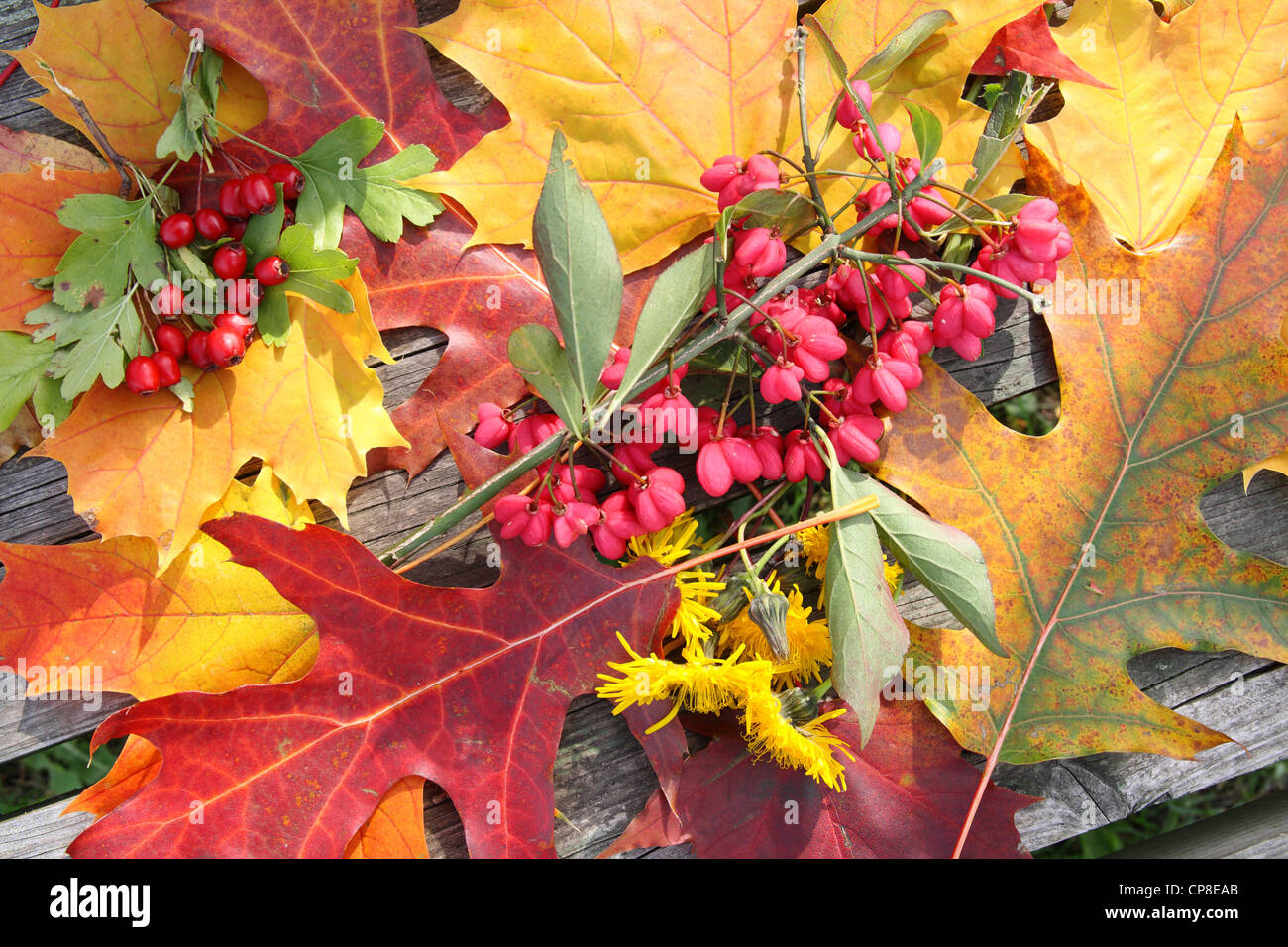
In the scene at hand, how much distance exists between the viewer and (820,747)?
1.00 meters

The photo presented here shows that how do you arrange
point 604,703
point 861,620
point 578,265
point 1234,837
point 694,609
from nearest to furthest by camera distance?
point 578,265
point 861,620
point 694,609
point 604,703
point 1234,837

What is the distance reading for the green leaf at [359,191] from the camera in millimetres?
1071

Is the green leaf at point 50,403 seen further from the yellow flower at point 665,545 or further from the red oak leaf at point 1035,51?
the red oak leaf at point 1035,51

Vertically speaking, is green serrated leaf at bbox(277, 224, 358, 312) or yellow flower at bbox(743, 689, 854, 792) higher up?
green serrated leaf at bbox(277, 224, 358, 312)

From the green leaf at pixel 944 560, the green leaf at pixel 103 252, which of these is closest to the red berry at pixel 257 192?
the green leaf at pixel 103 252

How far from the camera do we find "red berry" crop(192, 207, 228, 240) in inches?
42.5

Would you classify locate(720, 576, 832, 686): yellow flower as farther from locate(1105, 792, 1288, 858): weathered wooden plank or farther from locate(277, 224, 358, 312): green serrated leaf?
locate(1105, 792, 1288, 858): weathered wooden plank

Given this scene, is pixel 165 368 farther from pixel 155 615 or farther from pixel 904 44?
pixel 904 44

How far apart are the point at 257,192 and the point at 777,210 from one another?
62 centimetres

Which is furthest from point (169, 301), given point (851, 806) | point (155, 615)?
point (851, 806)

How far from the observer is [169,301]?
1.05 metres

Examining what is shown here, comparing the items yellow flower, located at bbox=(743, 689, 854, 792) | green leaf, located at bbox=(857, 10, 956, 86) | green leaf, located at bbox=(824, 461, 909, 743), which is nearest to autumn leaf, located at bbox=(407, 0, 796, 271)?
green leaf, located at bbox=(857, 10, 956, 86)

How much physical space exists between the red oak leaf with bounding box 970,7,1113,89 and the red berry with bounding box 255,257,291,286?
2.93 feet

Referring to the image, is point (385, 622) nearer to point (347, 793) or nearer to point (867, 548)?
point (347, 793)
